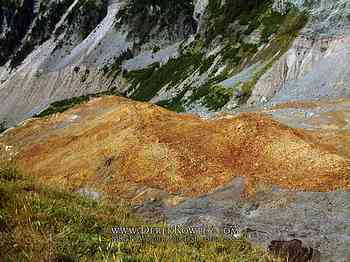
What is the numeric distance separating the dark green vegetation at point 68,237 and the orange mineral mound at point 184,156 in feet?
39.8

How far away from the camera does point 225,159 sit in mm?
27469

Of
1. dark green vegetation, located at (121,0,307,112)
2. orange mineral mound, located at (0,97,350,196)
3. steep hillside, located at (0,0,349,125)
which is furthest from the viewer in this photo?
dark green vegetation, located at (121,0,307,112)

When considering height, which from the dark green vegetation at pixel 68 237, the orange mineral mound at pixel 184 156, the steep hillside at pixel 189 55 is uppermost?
the dark green vegetation at pixel 68 237

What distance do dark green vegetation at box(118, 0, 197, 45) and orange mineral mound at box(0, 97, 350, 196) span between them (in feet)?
382

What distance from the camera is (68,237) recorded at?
983 cm

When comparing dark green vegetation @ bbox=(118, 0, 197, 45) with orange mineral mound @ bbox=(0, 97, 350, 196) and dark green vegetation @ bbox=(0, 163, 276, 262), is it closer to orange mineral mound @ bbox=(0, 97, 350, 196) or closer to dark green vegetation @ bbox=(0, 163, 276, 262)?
orange mineral mound @ bbox=(0, 97, 350, 196)

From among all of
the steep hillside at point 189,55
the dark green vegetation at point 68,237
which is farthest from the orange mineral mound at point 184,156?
the steep hillside at point 189,55

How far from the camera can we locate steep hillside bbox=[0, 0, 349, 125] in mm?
69688

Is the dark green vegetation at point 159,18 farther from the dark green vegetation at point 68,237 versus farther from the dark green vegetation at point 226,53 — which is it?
the dark green vegetation at point 68,237

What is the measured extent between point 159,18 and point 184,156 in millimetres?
135260

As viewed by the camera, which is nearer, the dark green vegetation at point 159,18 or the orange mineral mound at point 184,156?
the orange mineral mound at point 184,156

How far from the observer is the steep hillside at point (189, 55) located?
6969 centimetres

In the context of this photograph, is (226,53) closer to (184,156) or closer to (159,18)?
(159,18)

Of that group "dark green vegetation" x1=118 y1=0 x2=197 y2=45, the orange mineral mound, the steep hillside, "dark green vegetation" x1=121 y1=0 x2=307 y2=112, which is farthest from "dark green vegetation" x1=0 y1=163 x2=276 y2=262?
"dark green vegetation" x1=118 y1=0 x2=197 y2=45
